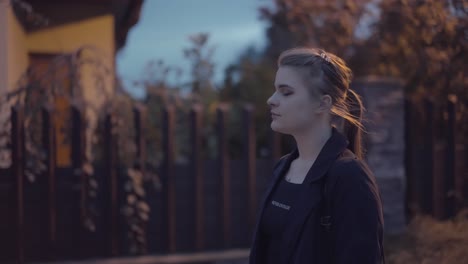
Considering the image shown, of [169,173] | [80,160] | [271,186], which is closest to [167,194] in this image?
[169,173]

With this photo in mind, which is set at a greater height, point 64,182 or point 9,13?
point 9,13

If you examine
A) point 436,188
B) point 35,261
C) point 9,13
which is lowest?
point 35,261

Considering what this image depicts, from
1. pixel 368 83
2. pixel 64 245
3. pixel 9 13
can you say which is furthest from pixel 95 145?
pixel 368 83

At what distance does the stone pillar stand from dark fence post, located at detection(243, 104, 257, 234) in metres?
1.13

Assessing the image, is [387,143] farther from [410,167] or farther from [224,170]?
[224,170]

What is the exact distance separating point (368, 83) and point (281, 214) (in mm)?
4198

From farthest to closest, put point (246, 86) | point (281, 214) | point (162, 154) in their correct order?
point (246, 86)
point (162, 154)
point (281, 214)

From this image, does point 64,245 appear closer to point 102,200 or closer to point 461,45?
point 102,200

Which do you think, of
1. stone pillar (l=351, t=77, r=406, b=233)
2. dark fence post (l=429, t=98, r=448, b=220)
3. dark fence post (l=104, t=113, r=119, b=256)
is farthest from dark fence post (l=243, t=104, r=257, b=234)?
dark fence post (l=429, t=98, r=448, b=220)

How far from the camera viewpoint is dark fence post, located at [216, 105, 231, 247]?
6.04 m

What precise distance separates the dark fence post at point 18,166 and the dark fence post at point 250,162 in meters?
2.11

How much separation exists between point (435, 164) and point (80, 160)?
3.72 metres

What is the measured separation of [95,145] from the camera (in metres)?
6.14

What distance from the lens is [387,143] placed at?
252 inches
